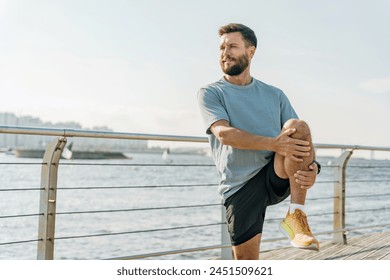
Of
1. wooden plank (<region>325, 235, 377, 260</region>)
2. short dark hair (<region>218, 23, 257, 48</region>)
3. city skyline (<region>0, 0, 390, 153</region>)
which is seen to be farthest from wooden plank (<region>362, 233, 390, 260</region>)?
short dark hair (<region>218, 23, 257, 48</region>)

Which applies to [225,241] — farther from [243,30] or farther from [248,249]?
[243,30]

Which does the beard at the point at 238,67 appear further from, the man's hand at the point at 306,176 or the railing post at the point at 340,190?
the railing post at the point at 340,190

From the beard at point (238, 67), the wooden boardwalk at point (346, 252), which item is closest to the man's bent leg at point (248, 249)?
the beard at point (238, 67)

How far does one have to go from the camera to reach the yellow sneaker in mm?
1907

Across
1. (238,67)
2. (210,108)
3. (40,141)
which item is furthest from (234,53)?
(40,141)

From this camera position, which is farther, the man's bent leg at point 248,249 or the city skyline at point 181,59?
the city skyline at point 181,59

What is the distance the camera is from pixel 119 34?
2678cm

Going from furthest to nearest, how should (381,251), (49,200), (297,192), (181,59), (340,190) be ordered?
A: (181,59) → (340,190) → (381,251) → (49,200) → (297,192)

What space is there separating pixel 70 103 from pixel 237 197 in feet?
152

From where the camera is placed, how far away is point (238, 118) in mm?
2143

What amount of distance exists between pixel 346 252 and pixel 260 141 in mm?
2461

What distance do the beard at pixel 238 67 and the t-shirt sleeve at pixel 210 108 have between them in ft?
0.36

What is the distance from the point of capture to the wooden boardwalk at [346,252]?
3.73 meters
